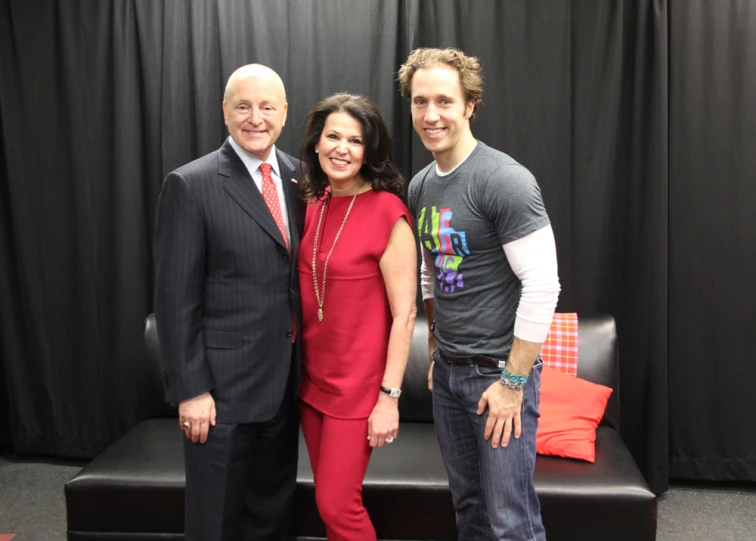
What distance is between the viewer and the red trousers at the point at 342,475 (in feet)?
5.84

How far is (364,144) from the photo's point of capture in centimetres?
178

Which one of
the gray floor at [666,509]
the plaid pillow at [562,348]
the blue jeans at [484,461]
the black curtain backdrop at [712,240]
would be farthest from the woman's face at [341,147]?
the gray floor at [666,509]

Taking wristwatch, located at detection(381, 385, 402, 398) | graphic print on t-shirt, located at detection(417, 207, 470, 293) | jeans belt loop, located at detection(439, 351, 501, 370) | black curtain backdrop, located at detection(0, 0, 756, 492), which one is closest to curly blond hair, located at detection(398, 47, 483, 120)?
graphic print on t-shirt, located at detection(417, 207, 470, 293)

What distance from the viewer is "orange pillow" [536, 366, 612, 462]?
2451 mm

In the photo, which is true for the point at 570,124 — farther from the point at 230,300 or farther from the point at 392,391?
the point at 230,300

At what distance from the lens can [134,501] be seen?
7.59ft

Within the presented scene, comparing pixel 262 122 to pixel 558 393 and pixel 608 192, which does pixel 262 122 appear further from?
pixel 608 192

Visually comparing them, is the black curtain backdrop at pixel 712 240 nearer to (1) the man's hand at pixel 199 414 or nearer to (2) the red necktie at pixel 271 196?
(2) the red necktie at pixel 271 196

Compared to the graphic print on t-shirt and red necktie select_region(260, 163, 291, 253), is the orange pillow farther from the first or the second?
red necktie select_region(260, 163, 291, 253)

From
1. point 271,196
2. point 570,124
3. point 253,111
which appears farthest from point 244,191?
point 570,124

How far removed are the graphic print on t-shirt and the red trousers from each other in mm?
434

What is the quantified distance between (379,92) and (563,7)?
850mm

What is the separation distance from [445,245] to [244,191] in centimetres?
55

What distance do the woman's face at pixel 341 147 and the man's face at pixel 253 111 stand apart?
6.5 inches
